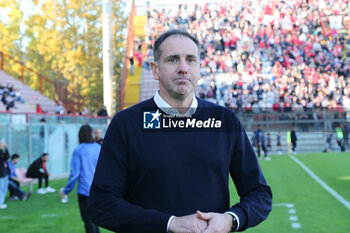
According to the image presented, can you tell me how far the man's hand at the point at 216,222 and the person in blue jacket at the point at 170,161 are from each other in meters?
→ 0.02

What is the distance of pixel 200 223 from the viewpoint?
2092 mm

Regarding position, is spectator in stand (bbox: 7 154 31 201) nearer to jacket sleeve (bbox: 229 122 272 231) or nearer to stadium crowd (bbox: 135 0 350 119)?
jacket sleeve (bbox: 229 122 272 231)

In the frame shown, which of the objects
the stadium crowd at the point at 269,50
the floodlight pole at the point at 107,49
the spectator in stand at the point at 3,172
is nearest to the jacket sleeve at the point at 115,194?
the spectator in stand at the point at 3,172

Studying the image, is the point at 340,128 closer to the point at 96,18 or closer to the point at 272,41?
the point at 272,41

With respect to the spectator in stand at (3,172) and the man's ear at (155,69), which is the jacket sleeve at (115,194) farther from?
the spectator in stand at (3,172)

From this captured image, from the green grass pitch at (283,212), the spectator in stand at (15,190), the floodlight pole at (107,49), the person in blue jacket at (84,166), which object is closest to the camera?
the person in blue jacket at (84,166)

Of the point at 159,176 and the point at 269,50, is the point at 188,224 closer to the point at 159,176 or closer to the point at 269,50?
the point at 159,176

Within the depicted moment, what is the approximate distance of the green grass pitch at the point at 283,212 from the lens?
7.95 meters

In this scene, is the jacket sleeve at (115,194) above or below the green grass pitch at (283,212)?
above

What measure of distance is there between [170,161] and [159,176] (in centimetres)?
8

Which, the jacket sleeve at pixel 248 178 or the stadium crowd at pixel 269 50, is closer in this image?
the jacket sleeve at pixel 248 178

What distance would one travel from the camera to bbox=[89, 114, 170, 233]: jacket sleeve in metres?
2.20

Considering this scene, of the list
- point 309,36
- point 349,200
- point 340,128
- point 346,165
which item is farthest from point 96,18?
point 349,200

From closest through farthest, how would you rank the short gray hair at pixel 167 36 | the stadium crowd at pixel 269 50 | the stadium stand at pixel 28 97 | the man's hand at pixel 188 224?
the man's hand at pixel 188 224 < the short gray hair at pixel 167 36 < the stadium stand at pixel 28 97 < the stadium crowd at pixel 269 50
